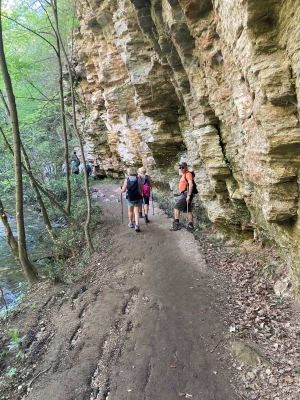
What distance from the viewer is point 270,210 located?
13.5 ft

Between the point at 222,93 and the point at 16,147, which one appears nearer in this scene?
the point at 222,93

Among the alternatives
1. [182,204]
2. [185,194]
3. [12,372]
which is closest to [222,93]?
[185,194]

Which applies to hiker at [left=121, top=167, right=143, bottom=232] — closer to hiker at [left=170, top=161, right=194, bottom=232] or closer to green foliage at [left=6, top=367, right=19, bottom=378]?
hiker at [left=170, top=161, right=194, bottom=232]

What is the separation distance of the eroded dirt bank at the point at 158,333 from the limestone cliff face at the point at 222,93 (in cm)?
129

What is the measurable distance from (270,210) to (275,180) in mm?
518

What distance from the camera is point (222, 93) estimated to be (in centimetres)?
559

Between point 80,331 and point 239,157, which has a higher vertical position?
point 239,157

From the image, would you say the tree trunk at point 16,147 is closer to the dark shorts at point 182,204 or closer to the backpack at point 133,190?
the backpack at point 133,190

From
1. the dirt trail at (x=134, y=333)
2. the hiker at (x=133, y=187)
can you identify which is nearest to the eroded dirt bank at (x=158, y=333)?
the dirt trail at (x=134, y=333)

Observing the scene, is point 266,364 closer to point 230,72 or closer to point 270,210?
point 270,210

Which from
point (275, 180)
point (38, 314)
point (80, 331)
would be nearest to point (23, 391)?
point (80, 331)

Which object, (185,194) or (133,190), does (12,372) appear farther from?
(185,194)

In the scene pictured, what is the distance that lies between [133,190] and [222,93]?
3898mm

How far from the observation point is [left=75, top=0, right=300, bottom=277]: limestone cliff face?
3377mm
